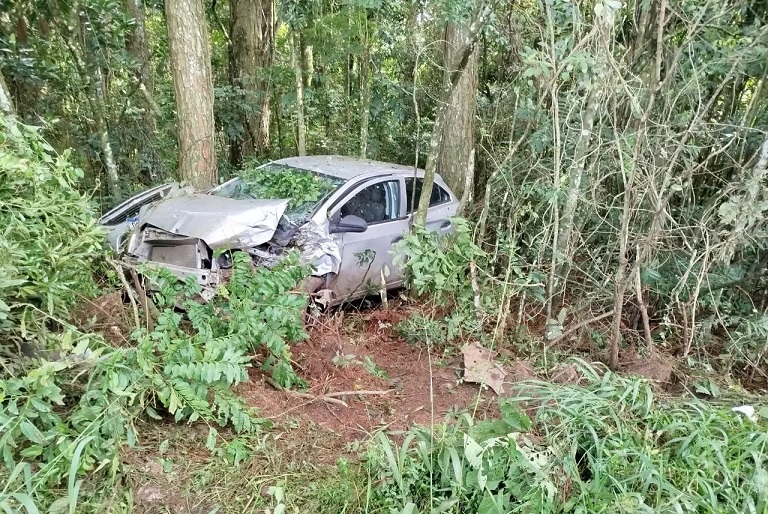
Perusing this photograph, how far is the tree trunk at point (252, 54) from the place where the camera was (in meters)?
9.15

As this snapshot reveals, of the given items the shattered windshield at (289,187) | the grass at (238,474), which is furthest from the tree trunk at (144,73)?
the grass at (238,474)

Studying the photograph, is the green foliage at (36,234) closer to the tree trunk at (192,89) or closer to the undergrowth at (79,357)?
the undergrowth at (79,357)

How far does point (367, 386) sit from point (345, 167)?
2710mm

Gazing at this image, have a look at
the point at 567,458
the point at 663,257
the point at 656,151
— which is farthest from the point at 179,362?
the point at 663,257

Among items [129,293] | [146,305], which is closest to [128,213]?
[129,293]

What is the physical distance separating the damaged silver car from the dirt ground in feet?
2.24

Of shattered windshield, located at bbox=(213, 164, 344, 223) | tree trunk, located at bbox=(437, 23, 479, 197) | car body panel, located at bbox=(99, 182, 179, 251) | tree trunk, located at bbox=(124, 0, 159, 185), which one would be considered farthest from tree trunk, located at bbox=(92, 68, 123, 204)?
tree trunk, located at bbox=(437, 23, 479, 197)

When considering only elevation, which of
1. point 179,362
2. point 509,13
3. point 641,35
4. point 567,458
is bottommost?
point 567,458

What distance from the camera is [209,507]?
2420 millimetres

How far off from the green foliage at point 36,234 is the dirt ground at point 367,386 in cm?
122

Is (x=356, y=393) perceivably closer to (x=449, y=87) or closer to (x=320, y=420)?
(x=320, y=420)

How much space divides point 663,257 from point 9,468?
15.7 ft

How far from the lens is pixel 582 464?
2.64 meters

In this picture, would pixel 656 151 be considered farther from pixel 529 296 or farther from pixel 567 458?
pixel 567 458
